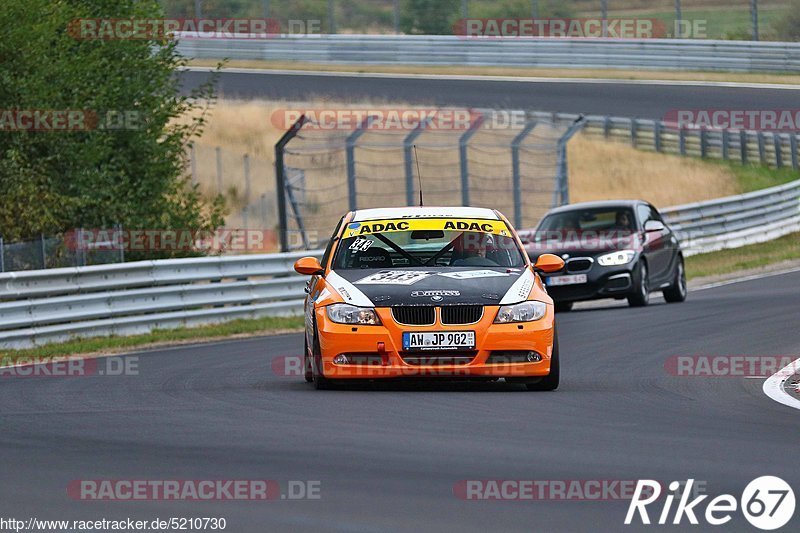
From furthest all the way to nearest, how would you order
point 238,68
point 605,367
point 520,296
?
point 238,68, point 605,367, point 520,296

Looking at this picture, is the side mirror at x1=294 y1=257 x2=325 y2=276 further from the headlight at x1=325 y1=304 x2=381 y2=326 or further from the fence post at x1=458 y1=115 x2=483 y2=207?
the fence post at x1=458 y1=115 x2=483 y2=207

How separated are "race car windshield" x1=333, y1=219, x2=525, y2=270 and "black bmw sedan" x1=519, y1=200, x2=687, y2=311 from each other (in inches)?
322

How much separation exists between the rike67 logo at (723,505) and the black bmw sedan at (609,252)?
535 inches

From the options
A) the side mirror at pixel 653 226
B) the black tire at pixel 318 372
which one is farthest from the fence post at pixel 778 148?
the black tire at pixel 318 372

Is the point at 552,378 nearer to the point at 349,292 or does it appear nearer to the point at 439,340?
the point at 439,340

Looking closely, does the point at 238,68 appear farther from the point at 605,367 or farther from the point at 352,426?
the point at 352,426

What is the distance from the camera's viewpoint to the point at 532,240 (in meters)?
21.6

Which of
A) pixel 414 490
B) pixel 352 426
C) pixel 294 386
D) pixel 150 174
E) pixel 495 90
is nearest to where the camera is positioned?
pixel 414 490

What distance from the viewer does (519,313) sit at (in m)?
11.2

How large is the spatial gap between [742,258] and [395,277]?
19.0 meters

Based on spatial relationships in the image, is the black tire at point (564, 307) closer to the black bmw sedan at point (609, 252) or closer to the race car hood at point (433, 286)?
the black bmw sedan at point (609, 252)

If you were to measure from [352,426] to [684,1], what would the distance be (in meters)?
37.4

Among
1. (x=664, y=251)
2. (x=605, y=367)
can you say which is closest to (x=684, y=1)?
(x=664, y=251)

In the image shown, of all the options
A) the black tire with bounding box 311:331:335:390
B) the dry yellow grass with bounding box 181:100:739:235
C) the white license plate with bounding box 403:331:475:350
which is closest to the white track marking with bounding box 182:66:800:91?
the dry yellow grass with bounding box 181:100:739:235
